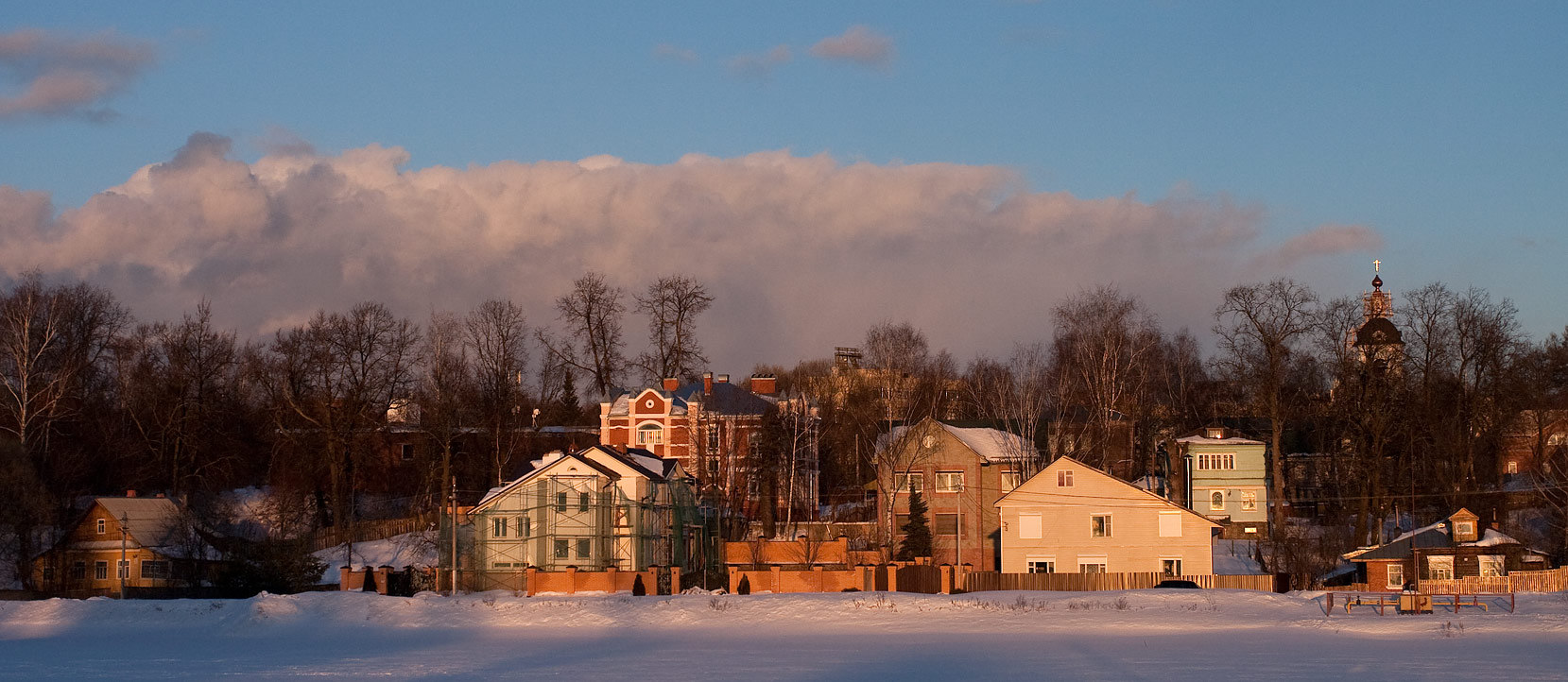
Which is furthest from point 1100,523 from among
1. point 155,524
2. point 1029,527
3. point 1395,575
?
point 155,524

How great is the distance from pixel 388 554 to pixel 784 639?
33720 mm

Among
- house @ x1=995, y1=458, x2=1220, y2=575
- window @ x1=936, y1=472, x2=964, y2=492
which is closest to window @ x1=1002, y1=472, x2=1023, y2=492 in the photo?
window @ x1=936, y1=472, x2=964, y2=492

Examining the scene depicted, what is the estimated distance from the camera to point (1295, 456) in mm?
76875

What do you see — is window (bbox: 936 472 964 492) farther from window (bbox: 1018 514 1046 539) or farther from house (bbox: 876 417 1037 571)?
window (bbox: 1018 514 1046 539)

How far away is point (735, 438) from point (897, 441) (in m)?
10.4

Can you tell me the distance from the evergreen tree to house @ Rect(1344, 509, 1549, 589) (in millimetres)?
16420

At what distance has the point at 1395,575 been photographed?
174 feet

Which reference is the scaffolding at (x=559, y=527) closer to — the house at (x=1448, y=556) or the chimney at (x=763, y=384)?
the chimney at (x=763, y=384)

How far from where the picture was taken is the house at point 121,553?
57.5 m

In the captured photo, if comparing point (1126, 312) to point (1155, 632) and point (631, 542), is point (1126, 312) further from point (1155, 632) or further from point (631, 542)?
point (1155, 632)

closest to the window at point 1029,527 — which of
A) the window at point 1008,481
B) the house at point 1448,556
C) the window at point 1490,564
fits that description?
the window at point 1008,481

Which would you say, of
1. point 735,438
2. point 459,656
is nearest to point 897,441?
point 735,438

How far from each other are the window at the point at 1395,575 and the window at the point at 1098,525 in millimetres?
10426

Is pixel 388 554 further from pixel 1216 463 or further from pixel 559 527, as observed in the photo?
pixel 1216 463
